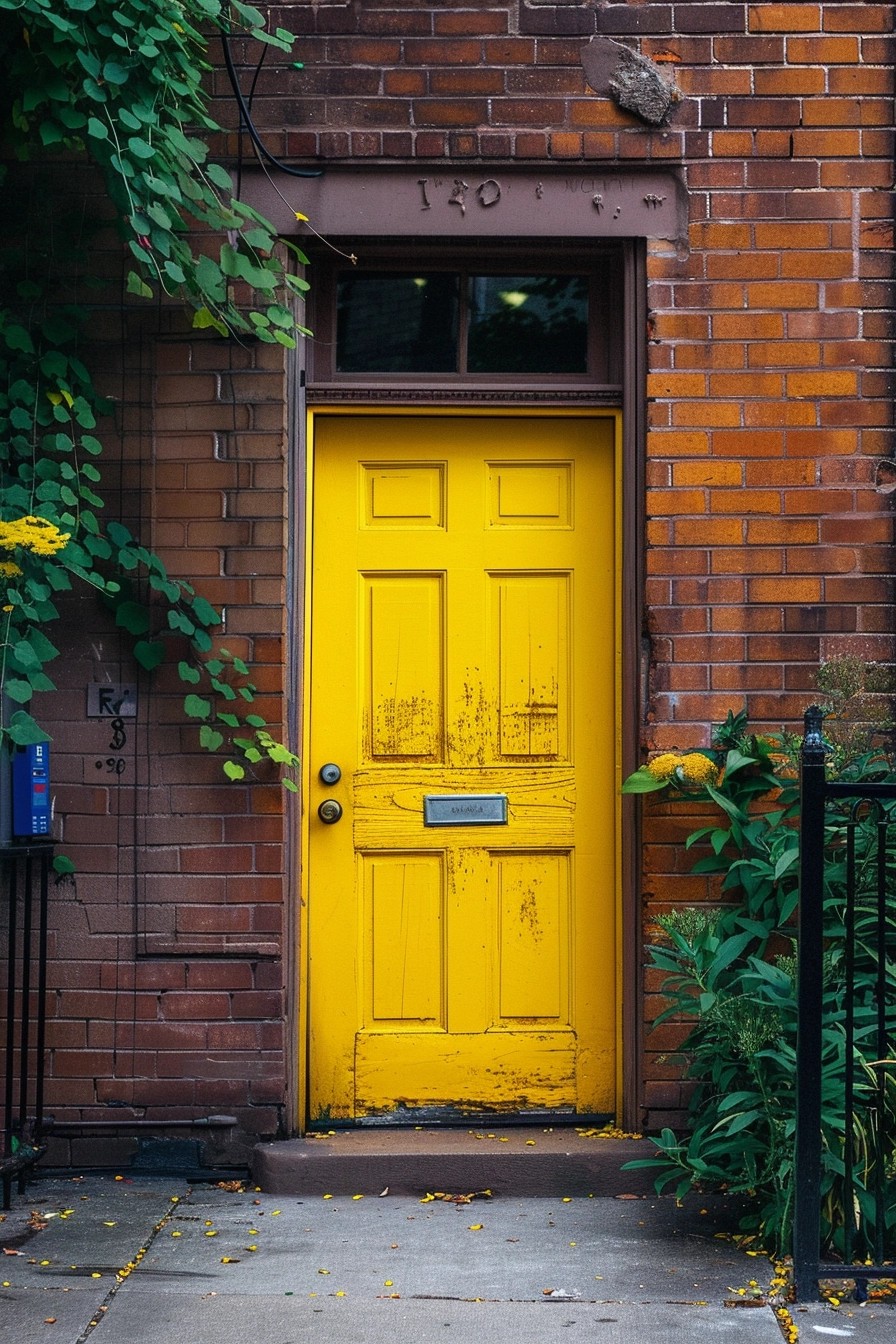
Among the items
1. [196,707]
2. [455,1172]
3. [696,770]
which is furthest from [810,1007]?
[196,707]

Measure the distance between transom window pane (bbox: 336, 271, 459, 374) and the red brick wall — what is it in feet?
1.26

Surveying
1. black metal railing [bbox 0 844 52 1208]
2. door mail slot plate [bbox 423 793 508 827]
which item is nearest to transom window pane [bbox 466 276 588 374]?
door mail slot plate [bbox 423 793 508 827]

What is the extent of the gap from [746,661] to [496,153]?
A: 1.92 metres

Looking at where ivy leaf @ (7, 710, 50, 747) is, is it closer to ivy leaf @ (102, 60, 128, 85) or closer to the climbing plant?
the climbing plant

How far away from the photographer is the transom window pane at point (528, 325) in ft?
15.4

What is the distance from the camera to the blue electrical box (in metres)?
4.23

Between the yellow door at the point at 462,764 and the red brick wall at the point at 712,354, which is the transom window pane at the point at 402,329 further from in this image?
the red brick wall at the point at 712,354

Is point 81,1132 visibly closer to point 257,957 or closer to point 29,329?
point 257,957

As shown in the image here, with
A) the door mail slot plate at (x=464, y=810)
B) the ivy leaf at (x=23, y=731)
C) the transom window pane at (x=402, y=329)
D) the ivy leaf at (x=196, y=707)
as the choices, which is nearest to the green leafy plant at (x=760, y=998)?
the door mail slot plate at (x=464, y=810)

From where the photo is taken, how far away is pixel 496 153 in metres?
4.43

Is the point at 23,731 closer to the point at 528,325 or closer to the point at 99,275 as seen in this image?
the point at 99,275

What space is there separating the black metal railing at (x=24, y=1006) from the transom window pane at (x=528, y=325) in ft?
7.55

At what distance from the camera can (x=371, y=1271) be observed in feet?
11.9

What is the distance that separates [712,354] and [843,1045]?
2.27 meters
